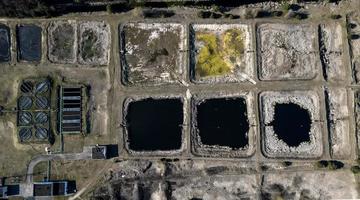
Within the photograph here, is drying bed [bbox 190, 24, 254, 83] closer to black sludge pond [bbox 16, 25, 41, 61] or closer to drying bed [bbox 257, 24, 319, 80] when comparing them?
drying bed [bbox 257, 24, 319, 80]

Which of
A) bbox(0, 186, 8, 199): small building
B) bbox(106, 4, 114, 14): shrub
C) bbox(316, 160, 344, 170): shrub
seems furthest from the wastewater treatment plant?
bbox(0, 186, 8, 199): small building

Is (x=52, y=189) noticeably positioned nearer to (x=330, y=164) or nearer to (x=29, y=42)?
(x=29, y=42)

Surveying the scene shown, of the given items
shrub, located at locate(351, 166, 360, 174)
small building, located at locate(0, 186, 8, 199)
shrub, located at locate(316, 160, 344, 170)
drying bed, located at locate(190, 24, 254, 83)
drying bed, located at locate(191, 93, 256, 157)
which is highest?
drying bed, located at locate(190, 24, 254, 83)

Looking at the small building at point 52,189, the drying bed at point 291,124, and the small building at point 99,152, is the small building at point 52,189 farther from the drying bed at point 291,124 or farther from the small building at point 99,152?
the drying bed at point 291,124

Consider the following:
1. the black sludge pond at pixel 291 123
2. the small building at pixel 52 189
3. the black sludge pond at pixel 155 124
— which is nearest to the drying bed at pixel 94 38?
the black sludge pond at pixel 155 124

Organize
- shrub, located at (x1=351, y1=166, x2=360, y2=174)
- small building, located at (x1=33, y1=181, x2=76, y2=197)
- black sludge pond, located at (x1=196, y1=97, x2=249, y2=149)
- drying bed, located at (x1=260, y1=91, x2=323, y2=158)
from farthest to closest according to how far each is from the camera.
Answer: black sludge pond, located at (x1=196, y1=97, x2=249, y2=149) → drying bed, located at (x1=260, y1=91, x2=323, y2=158) → shrub, located at (x1=351, y1=166, x2=360, y2=174) → small building, located at (x1=33, y1=181, x2=76, y2=197)

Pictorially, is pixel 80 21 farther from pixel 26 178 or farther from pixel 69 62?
pixel 26 178
